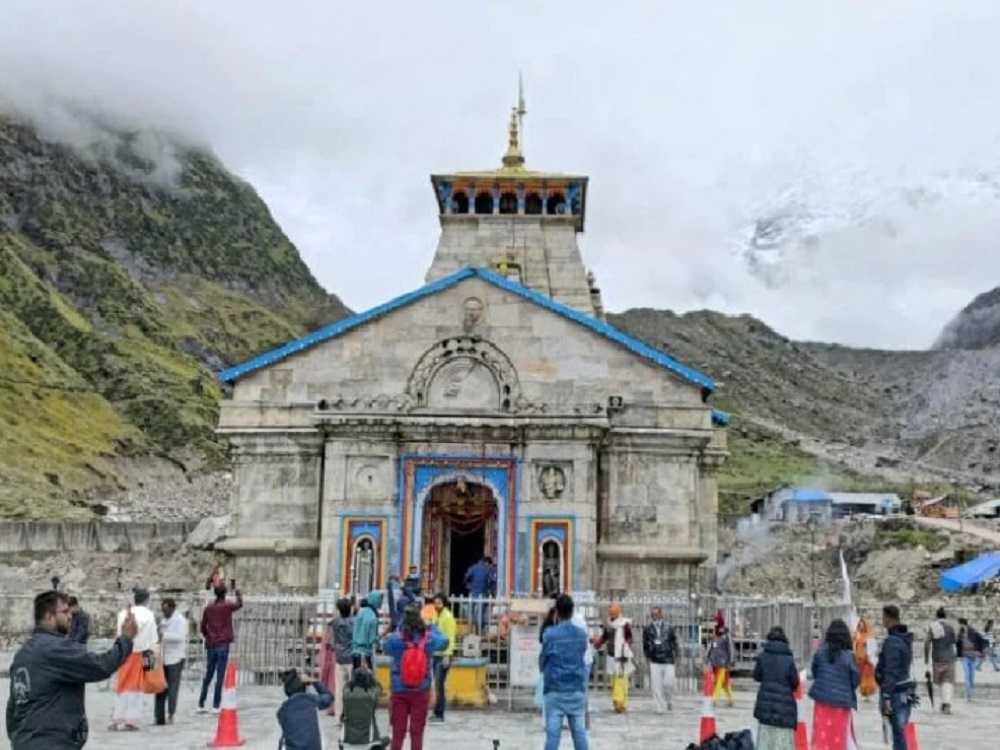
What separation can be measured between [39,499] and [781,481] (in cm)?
5107

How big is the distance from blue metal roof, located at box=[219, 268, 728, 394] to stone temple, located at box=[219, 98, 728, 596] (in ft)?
0.15

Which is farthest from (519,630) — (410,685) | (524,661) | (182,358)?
(182,358)

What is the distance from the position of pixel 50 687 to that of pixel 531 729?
923 cm

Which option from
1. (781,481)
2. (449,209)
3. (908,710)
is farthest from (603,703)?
(781,481)

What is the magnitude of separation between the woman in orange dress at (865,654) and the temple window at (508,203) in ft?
74.8

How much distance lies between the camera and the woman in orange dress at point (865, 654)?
793 inches

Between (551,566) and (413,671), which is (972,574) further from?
(413,671)

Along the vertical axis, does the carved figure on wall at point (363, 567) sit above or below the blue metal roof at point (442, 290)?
below

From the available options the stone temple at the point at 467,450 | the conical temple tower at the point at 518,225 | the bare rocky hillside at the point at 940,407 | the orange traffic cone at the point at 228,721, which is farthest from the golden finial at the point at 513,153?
the bare rocky hillside at the point at 940,407

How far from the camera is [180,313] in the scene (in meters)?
145

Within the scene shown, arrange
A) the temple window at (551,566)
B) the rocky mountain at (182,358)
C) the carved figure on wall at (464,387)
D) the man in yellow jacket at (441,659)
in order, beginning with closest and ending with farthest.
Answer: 1. the man in yellow jacket at (441,659)
2. the temple window at (551,566)
3. the carved figure on wall at (464,387)
4. the rocky mountain at (182,358)

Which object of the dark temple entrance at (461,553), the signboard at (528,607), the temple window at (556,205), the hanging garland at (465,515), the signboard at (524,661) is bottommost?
the signboard at (524,661)

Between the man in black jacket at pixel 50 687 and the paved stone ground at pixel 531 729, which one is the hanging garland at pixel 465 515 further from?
the man in black jacket at pixel 50 687

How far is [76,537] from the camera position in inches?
1879
